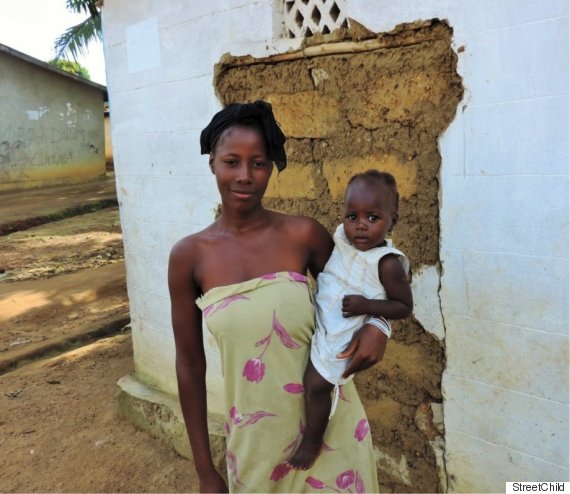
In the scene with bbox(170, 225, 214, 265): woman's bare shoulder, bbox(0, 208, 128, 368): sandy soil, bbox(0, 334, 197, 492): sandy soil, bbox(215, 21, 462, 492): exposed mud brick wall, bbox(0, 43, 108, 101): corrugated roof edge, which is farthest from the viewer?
→ bbox(0, 43, 108, 101): corrugated roof edge

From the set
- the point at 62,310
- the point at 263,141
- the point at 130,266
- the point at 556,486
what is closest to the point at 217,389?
the point at 130,266

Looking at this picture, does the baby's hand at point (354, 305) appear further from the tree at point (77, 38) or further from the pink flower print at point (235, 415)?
the tree at point (77, 38)

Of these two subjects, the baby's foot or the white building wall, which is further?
the white building wall

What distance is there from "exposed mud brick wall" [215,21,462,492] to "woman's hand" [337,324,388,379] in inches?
36.7

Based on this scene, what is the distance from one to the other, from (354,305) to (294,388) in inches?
12.0

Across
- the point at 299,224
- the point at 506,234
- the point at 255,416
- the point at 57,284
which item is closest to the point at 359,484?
the point at 255,416

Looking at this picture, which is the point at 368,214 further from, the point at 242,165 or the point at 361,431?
the point at 361,431

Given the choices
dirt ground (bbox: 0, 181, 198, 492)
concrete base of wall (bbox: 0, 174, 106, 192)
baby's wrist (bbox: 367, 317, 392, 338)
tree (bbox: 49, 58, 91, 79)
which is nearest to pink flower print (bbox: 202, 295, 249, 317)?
baby's wrist (bbox: 367, 317, 392, 338)

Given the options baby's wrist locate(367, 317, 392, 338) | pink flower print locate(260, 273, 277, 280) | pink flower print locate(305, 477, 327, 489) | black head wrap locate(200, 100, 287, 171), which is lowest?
pink flower print locate(305, 477, 327, 489)

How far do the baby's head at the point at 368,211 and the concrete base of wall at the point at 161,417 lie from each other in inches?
85.2

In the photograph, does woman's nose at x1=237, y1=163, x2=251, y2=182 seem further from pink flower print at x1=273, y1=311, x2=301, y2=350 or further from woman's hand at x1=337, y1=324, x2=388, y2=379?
woman's hand at x1=337, y1=324, x2=388, y2=379

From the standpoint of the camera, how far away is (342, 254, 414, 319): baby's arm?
149cm

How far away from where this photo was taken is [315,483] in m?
1.62

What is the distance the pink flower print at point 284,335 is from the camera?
4.91ft
